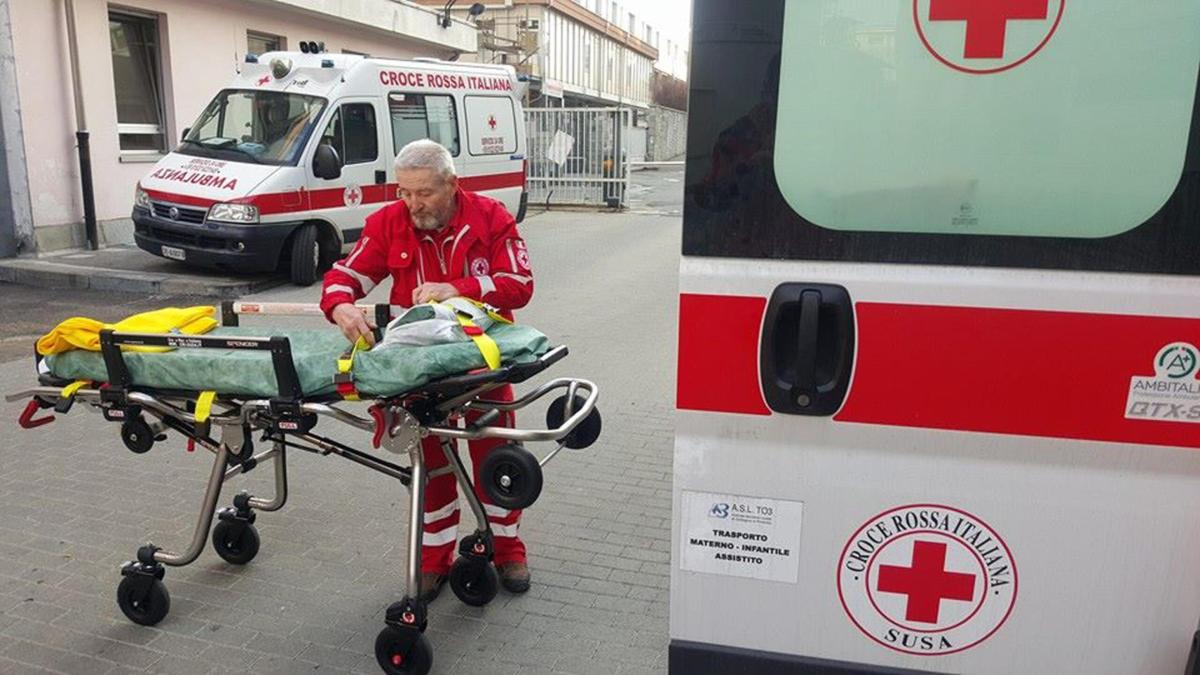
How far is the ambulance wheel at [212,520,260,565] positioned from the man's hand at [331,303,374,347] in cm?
124

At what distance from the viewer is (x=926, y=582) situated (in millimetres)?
1758

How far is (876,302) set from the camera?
1691 millimetres

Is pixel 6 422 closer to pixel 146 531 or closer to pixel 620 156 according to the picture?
pixel 146 531

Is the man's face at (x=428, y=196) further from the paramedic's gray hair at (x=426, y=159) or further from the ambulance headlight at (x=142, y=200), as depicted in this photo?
the ambulance headlight at (x=142, y=200)

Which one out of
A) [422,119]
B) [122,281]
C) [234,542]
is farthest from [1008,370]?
[422,119]

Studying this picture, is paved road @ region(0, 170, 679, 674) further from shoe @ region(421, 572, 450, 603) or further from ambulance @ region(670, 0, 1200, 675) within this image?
ambulance @ region(670, 0, 1200, 675)

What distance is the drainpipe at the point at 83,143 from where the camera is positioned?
467 inches

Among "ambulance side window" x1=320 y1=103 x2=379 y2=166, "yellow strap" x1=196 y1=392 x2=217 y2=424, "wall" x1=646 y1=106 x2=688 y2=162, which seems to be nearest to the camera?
"yellow strap" x1=196 y1=392 x2=217 y2=424

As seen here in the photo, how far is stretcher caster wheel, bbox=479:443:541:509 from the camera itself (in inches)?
105

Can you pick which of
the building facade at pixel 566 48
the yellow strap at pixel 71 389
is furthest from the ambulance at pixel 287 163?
the building facade at pixel 566 48

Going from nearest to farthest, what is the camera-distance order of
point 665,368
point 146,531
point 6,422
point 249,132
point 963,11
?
point 963,11 < point 146,531 < point 6,422 < point 665,368 < point 249,132

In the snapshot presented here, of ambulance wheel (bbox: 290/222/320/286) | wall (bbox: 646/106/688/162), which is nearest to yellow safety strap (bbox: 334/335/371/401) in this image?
ambulance wheel (bbox: 290/222/320/286)

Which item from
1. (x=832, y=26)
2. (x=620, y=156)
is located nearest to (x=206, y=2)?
(x=620, y=156)

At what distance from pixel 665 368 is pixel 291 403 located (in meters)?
4.65
